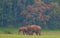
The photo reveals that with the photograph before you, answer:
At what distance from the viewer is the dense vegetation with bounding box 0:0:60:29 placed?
2825 cm

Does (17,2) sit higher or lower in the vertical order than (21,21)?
higher

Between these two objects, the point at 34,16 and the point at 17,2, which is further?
the point at 17,2

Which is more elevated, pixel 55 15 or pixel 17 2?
pixel 17 2

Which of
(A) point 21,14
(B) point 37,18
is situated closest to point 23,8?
(A) point 21,14

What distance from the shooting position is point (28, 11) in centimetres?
2877

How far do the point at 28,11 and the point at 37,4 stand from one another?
157 cm

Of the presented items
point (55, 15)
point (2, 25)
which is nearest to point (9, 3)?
point (2, 25)

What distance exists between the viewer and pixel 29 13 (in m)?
28.2

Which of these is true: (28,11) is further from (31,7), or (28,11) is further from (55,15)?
(55,15)

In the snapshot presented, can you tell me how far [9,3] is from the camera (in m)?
30.1

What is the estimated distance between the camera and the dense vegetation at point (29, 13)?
1112 inches

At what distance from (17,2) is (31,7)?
3.29 metres

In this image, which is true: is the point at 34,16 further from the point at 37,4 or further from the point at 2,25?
the point at 2,25

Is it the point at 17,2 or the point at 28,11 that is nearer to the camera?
the point at 28,11
